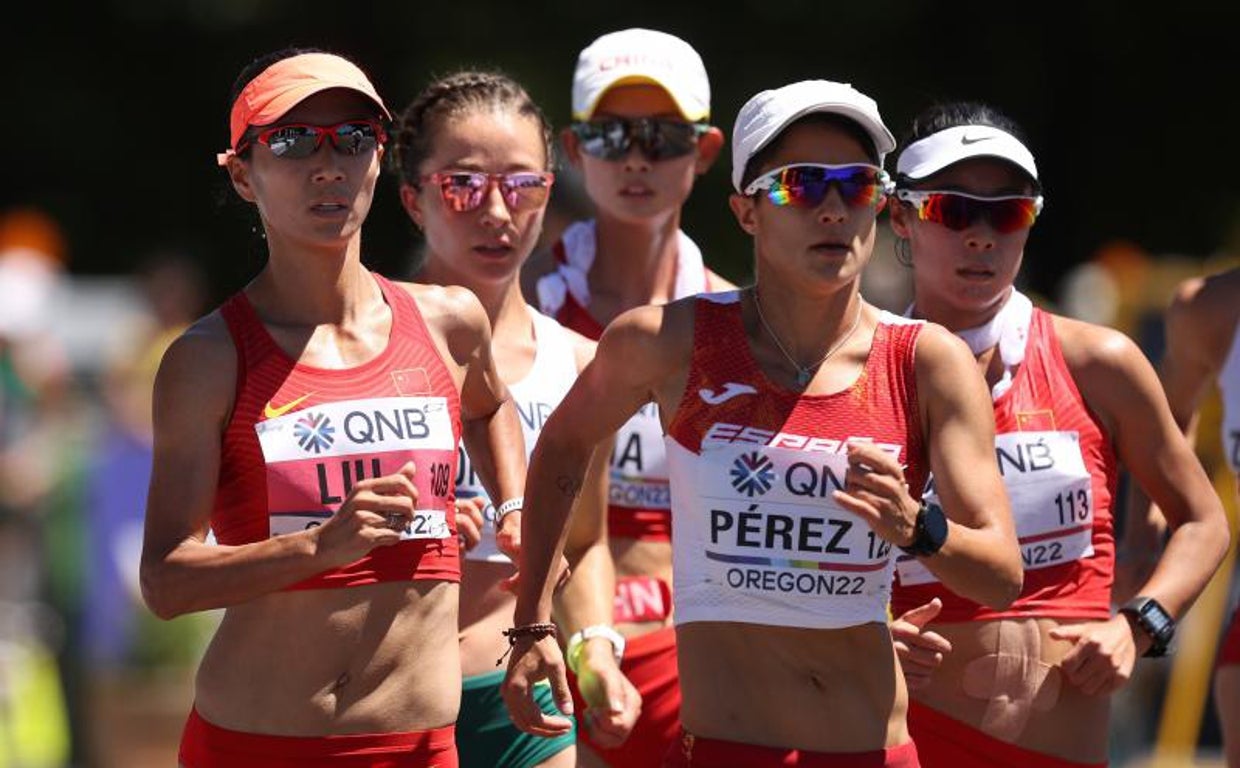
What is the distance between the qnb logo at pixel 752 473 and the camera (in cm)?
488

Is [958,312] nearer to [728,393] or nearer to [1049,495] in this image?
[1049,495]

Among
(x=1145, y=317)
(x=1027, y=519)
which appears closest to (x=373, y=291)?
(x=1027, y=519)

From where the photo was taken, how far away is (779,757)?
4.85 m

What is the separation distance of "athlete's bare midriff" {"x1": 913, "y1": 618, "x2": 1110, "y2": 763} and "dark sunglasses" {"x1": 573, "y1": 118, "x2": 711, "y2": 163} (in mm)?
1893

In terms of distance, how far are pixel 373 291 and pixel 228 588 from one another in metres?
0.87

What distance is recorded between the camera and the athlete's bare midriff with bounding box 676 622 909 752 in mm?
4863

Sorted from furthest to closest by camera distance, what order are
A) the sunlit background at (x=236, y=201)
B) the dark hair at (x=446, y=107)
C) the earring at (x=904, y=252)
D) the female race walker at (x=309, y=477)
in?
the sunlit background at (x=236, y=201)
the dark hair at (x=446, y=107)
the earring at (x=904, y=252)
the female race walker at (x=309, y=477)

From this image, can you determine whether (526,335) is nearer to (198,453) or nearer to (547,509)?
(547,509)

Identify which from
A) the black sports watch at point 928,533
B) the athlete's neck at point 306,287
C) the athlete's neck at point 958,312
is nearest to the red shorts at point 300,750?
the athlete's neck at point 306,287

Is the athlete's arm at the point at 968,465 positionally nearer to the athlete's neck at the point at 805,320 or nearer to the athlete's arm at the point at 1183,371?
the athlete's neck at the point at 805,320

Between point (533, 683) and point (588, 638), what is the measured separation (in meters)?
0.37

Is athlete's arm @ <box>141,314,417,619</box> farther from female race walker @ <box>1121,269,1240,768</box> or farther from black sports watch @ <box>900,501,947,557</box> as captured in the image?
female race walker @ <box>1121,269,1240,768</box>

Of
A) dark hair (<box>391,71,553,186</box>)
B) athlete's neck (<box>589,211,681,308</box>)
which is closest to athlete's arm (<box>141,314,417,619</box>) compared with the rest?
dark hair (<box>391,71,553,186</box>)

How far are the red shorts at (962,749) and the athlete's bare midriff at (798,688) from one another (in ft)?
2.12
